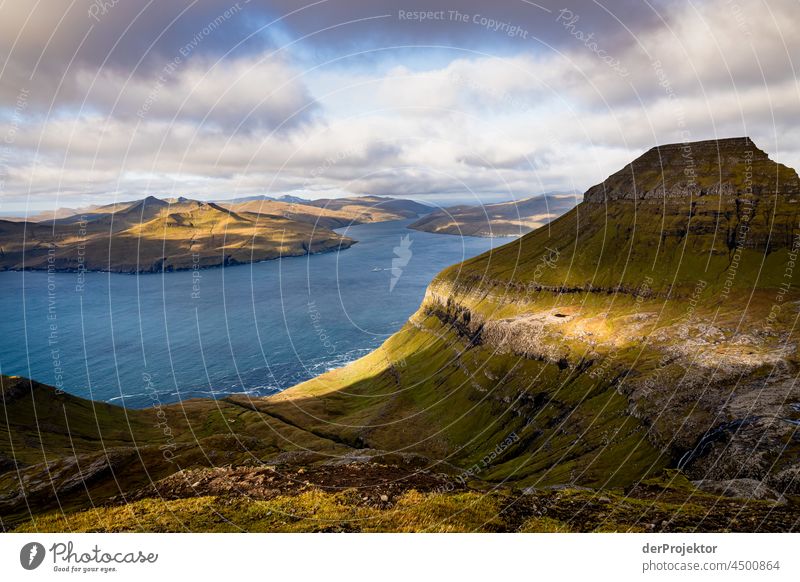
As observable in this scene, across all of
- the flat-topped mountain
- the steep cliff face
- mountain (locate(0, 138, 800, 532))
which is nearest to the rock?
mountain (locate(0, 138, 800, 532))

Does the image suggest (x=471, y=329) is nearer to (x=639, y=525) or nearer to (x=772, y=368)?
(x=772, y=368)

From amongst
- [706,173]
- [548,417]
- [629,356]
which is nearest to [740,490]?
[548,417]

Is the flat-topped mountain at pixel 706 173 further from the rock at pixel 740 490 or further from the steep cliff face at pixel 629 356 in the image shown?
the rock at pixel 740 490

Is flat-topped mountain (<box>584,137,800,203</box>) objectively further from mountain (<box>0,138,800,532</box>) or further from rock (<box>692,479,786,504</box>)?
rock (<box>692,479,786,504</box>)

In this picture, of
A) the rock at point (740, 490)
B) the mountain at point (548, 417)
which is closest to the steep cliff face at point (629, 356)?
the mountain at point (548, 417)
